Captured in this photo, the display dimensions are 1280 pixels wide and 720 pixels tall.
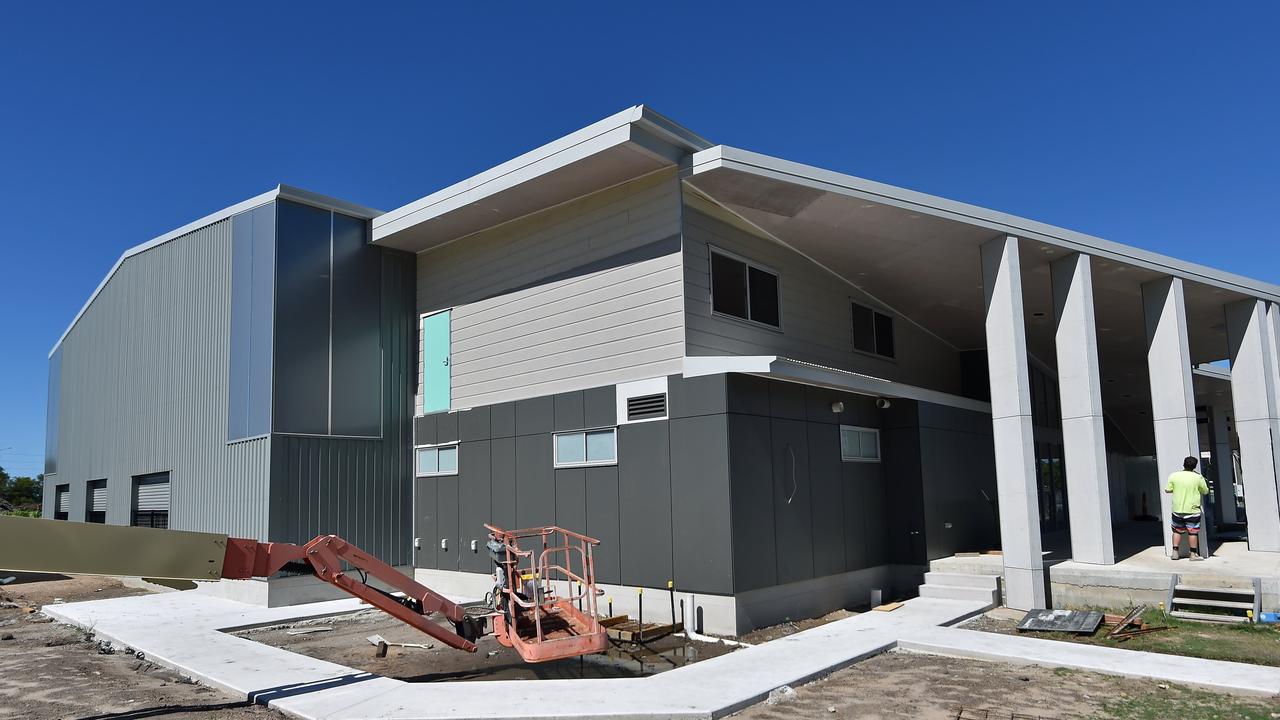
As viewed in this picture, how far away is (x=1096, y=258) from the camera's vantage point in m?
13.8

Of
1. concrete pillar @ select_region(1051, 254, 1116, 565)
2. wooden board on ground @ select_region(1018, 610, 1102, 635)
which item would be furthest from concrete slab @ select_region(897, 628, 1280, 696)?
concrete pillar @ select_region(1051, 254, 1116, 565)

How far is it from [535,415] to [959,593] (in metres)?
7.28

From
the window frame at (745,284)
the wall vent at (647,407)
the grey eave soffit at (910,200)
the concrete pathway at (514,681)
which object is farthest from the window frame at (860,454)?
the grey eave soffit at (910,200)

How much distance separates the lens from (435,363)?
16.5 meters

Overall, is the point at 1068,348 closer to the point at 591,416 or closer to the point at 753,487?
the point at 753,487

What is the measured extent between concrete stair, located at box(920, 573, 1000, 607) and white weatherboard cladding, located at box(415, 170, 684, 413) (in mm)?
5629

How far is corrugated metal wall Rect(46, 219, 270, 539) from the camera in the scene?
15.9m

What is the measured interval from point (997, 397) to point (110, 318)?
68.0 ft

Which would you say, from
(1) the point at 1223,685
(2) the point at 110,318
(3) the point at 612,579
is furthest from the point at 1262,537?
(2) the point at 110,318

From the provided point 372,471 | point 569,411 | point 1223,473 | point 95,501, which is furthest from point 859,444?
point 95,501

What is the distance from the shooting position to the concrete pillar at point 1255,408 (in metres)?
14.9

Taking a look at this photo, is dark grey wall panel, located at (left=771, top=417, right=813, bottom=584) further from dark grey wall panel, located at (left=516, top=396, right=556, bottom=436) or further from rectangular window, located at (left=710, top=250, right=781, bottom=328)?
dark grey wall panel, located at (left=516, top=396, right=556, bottom=436)

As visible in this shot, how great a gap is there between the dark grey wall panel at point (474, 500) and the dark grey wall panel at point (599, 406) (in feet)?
8.42

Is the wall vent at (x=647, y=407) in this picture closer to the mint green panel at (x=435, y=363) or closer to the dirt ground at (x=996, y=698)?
the dirt ground at (x=996, y=698)
